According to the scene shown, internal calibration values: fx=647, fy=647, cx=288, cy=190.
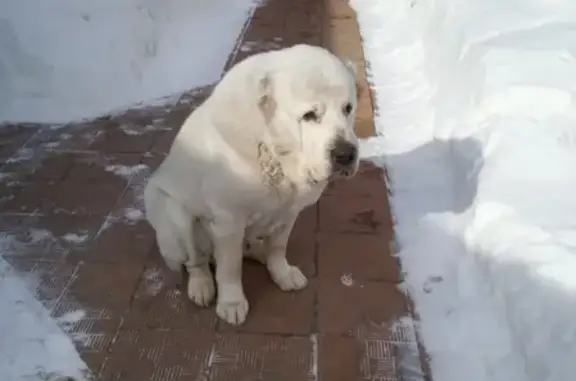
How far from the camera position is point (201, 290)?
7.26 ft

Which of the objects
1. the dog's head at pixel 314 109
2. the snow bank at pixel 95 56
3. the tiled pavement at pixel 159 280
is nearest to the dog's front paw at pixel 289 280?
the tiled pavement at pixel 159 280

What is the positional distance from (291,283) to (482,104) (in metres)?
1.28

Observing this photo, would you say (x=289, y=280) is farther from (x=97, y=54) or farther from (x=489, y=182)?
(x=97, y=54)

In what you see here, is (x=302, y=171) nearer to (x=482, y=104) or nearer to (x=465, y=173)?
(x=465, y=173)

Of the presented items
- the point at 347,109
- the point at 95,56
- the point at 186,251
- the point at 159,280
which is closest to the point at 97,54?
the point at 95,56

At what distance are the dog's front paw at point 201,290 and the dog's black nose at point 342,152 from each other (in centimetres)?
74

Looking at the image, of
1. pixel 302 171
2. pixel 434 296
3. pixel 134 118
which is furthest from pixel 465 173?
pixel 134 118

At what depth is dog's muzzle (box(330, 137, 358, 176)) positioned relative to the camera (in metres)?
1.74

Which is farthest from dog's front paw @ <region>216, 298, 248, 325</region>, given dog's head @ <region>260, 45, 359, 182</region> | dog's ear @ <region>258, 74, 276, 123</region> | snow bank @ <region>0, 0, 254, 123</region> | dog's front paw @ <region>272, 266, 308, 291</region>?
snow bank @ <region>0, 0, 254, 123</region>

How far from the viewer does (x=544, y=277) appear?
6.15ft

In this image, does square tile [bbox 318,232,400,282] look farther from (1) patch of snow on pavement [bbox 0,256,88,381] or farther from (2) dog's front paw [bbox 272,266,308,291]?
(1) patch of snow on pavement [bbox 0,256,88,381]

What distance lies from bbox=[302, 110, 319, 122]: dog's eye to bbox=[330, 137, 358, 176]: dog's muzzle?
0.08 meters

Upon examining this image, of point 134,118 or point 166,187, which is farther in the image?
point 134,118

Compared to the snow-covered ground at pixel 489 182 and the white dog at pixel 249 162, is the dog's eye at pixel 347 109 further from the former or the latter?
the snow-covered ground at pixel 489 182
